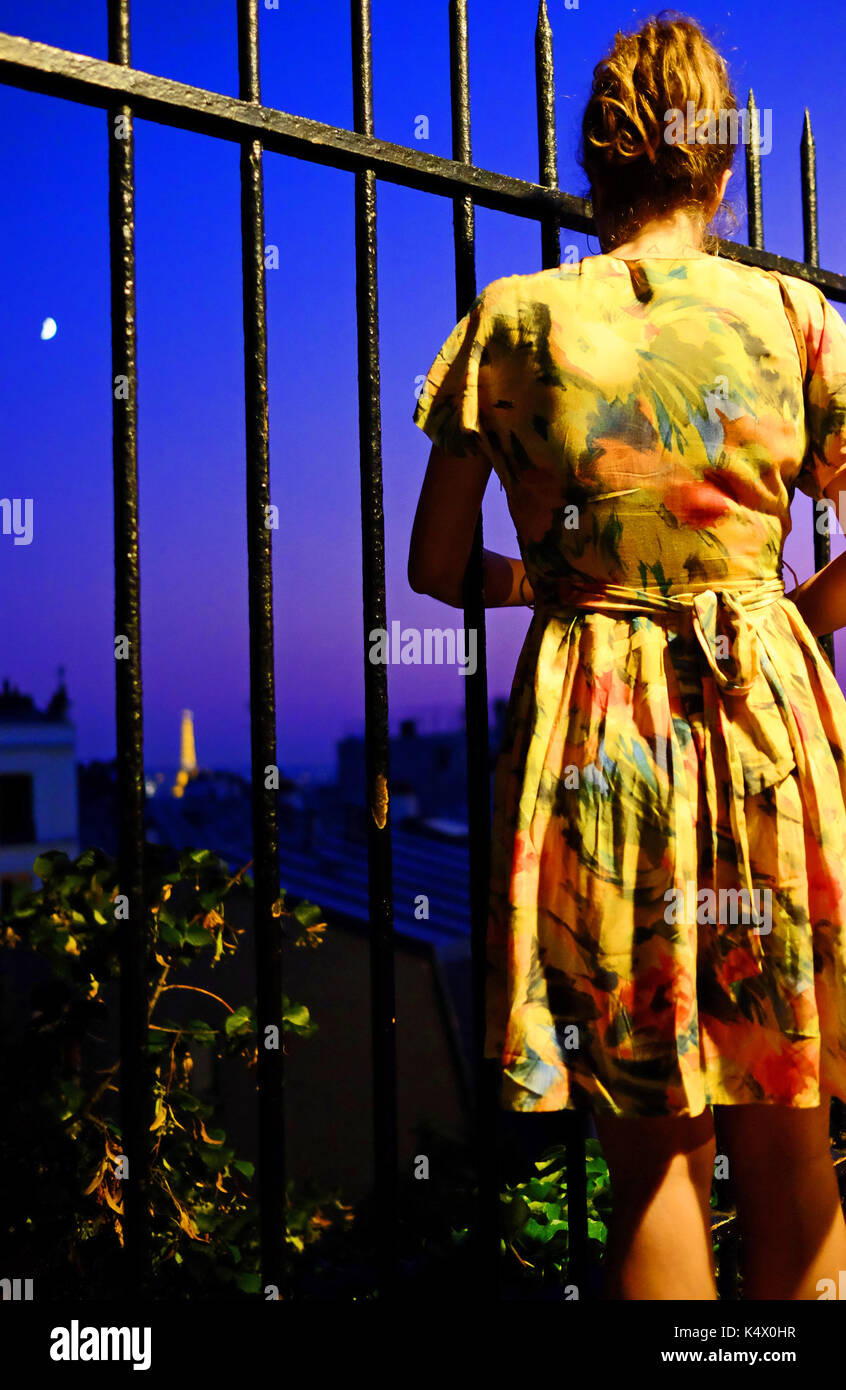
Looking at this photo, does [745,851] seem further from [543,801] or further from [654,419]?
[654,419]

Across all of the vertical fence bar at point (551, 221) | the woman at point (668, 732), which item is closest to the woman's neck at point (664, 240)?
the woman at point (668, 732)

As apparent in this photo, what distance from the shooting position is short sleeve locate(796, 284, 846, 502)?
133 centimetres

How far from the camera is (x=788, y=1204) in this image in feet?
4.29

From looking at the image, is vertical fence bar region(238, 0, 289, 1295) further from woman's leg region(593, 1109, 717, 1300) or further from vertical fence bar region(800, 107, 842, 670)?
vertical fence bar region(800, 107, 842, 670)

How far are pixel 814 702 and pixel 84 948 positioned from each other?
147 cm

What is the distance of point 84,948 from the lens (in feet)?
6.68

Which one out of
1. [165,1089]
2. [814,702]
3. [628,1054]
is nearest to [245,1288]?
[165,1089]

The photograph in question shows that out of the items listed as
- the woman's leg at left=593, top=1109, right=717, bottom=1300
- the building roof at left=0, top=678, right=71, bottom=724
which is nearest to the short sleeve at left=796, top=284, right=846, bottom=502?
the woman's leg at left=593, top=1109, right=717, bottom=1300

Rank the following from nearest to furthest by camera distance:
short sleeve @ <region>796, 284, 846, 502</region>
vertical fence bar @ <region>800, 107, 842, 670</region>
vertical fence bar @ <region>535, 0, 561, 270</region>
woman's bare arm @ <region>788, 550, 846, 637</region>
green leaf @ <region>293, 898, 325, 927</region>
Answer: short sleeve @ <region>796, 284, 846, 502</region>, woman's bare arm @ <region>788, 550, 846, 637</region>, vertical fence bar @ <region>535, 0, 561, 270</region>, green leaf @ <region>293, 898, 325, 927</region>, vertical fence bar @ <region>800, 107, 842, 670</region>

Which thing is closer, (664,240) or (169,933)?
(664,240)

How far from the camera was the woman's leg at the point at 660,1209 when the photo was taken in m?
1.23

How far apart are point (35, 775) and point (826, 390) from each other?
26.6 metres

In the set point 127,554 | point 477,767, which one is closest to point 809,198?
point 477,767

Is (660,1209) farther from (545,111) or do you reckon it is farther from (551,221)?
(545,111)
